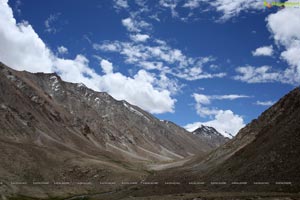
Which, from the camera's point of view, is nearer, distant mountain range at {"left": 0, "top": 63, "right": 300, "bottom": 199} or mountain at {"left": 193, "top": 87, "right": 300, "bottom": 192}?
mountain at {"left": 193, "top": 87, "right": 300, "bottom": 192}

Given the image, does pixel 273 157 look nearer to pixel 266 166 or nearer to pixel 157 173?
pixel 266 166

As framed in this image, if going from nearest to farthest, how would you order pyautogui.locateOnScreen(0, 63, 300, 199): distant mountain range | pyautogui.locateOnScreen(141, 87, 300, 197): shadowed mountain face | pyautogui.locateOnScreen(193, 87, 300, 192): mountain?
pyautogui.locateOnScreen(141, 87, 300, 197): shadowed mountain face, pyautogui.locateOnScreen(193, 87, 300, 192): mountain, pyautogui.locateOnScreen(0, 63, 300, 199): distant mountain range

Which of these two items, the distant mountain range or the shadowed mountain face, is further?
the distant mountain range

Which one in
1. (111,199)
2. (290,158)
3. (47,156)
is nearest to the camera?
(290,158)

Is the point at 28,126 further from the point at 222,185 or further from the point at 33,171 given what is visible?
the point at 222,185

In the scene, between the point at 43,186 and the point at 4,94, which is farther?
the point at 4,94

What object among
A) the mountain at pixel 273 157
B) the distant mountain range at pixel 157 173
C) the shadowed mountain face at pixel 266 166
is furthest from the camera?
the distant mountain range at pixel 157 173

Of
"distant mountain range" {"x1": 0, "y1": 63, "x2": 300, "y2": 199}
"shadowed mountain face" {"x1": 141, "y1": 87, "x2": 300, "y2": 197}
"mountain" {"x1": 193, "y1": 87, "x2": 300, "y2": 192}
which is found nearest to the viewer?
"shadowed mountain face" {"x1": 141, "y1": 87, "x2": 300, "y2": 197}

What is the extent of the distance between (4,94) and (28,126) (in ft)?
72.2

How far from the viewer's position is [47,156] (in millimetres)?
152375

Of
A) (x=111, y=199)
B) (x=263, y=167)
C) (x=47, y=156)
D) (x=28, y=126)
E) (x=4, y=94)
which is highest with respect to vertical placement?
(x=4, y=94)

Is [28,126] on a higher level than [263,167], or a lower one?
higher

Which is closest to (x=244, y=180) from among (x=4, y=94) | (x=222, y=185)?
(x=222, y=185)

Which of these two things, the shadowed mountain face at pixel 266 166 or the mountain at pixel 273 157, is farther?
the mountain at pixel 273 157
